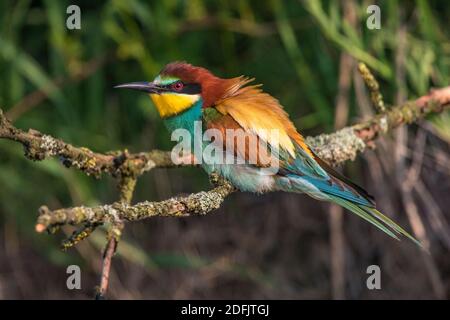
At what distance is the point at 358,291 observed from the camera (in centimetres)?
317

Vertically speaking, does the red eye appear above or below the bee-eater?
above

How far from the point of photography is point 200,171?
3.21 metres

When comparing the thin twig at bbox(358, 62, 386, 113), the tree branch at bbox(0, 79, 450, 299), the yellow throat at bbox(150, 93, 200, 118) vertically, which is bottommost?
the tree branch at bbox(0, 79, 450, 299)

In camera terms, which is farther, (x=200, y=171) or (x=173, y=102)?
(x=200, y=171)

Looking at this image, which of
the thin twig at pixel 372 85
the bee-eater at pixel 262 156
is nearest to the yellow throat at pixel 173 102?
the bee-eater at pixel 262 156

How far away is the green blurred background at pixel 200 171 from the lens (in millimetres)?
2801

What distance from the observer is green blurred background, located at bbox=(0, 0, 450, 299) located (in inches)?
110

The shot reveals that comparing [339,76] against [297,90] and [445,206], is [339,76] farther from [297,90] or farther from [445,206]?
[445,206]

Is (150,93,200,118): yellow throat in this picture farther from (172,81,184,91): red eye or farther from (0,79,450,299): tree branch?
(0,79,450,299): tree branch
